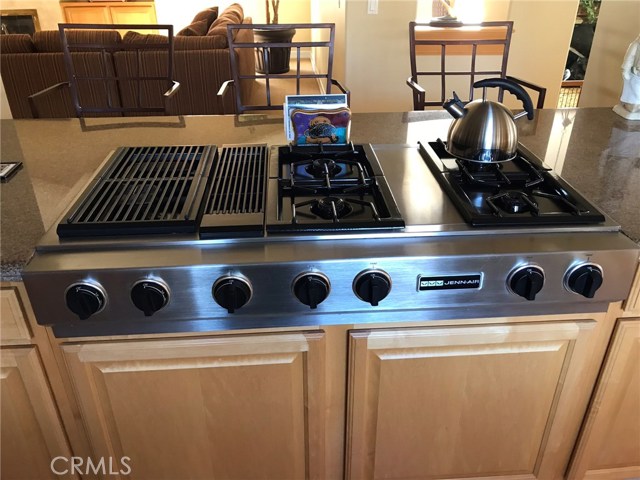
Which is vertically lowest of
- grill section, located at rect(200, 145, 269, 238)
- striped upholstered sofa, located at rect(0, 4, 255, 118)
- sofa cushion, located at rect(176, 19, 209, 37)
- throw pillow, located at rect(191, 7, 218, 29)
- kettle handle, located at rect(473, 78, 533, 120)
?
striped upholstered sofa, located at rect(0, 4, 255, 118)

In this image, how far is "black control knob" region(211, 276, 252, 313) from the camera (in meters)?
0.85

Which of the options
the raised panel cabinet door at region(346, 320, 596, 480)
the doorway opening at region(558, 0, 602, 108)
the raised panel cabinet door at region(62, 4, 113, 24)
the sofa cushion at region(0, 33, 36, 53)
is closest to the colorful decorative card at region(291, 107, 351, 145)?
the raised panel cabinet door at region(346, 320, 596, 480)

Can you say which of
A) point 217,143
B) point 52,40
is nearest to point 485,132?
point 217,143

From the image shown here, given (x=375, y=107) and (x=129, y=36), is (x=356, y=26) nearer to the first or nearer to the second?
(x=375, y=107)

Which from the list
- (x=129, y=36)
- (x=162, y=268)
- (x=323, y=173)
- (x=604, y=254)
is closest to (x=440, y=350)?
(x=604, y=254)

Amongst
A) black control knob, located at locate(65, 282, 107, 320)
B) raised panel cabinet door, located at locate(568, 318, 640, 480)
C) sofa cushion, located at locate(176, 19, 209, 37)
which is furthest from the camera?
sofa cushion, located at locate(176, 19, 209, 37)

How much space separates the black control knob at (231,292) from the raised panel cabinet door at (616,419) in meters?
0.77

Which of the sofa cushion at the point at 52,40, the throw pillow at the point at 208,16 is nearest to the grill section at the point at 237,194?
the sofa cushion at the point at 52,40

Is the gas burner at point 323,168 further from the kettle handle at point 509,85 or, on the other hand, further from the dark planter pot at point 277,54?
the dark planter pot at point 277,54

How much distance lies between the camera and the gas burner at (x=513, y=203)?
992 millimetres

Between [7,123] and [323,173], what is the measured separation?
111cm

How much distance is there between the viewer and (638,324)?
1.04m

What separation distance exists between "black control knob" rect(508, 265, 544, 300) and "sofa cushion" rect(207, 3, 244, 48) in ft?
10.8

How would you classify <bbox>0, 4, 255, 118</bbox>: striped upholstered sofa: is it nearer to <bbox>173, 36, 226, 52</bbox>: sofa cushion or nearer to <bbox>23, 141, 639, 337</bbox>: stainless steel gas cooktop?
<bbox>173, 36, 226, 52</bbox>: sofa cushion
